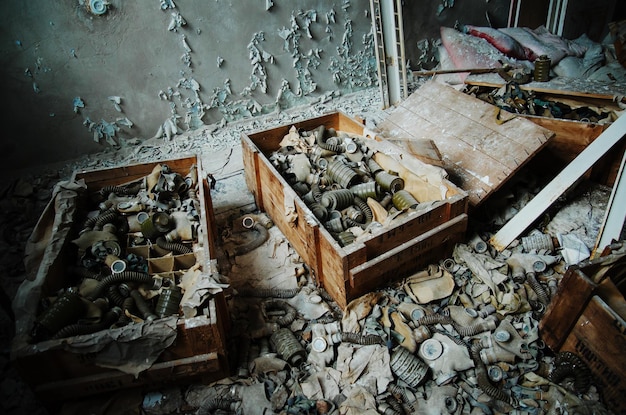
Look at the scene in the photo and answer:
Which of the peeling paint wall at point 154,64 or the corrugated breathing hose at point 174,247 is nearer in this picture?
the corrugated breathing hose at point 174,247

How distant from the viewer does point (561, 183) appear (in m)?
3.47

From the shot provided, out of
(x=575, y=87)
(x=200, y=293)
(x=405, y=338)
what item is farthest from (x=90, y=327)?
(x=575, y=87)

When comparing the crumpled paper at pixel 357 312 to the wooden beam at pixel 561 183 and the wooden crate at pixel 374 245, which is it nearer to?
the wooden crate at pixel 374 245

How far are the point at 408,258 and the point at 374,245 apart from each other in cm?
39

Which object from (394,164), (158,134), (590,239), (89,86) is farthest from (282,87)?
(590,239)

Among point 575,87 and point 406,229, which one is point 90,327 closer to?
point 406,229

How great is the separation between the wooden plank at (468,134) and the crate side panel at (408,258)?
0.49m

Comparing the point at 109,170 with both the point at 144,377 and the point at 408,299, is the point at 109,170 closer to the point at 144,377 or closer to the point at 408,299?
the point at 144,377

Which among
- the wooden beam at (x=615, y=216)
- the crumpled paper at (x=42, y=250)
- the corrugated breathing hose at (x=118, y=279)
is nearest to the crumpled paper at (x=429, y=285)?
the wooden beam at (x=615, y=216)

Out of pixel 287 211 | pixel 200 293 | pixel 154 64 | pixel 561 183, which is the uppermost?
pixel 154 64

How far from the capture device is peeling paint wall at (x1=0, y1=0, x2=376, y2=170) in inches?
190

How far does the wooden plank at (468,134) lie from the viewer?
364cm

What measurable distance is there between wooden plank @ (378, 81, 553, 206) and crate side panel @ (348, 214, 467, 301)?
49cm

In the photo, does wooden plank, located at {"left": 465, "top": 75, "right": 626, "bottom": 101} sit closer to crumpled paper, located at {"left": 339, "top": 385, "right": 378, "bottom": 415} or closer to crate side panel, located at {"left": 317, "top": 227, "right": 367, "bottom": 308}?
crate side panel, located at {"left": 317, "top": 227, "right": 367, "bottom": 308}
